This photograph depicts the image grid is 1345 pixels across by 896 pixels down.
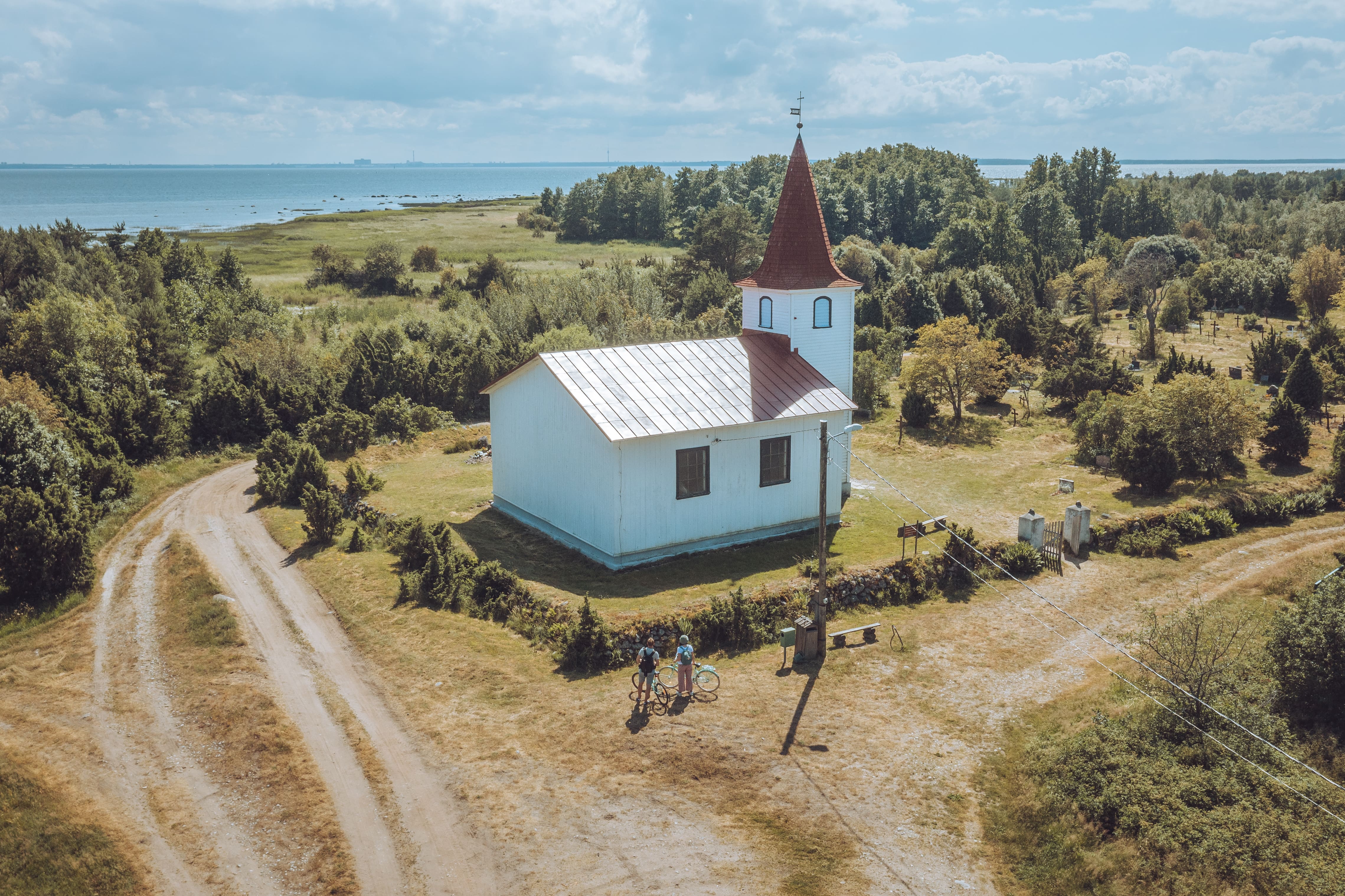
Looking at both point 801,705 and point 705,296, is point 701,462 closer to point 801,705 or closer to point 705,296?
point 801,705

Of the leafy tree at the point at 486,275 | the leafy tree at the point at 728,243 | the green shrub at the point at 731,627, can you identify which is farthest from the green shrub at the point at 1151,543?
the leafy tree at the point at 728,243

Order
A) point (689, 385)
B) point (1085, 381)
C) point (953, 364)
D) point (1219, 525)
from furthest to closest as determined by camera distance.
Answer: point (1085, 381) < point (953, 364) < point (1219, 525) < point (689, 385)

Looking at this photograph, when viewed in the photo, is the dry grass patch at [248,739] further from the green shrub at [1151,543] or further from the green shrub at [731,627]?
the green shrub at [1151,543]

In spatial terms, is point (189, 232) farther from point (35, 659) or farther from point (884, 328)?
point (35, 659)

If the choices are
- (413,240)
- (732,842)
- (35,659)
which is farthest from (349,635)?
(413,240)

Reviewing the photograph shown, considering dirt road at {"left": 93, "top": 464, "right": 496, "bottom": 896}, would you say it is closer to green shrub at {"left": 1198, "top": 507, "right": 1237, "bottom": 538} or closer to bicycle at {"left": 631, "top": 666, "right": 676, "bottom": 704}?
bicycle at {"left": 631, "top": 666, "right": 676, "bottom": 704}

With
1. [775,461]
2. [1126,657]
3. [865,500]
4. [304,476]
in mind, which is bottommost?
[1126,657]

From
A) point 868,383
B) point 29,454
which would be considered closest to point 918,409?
point 868,383
